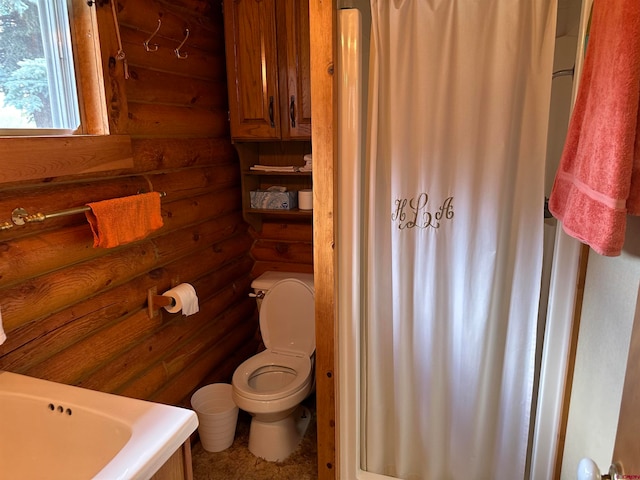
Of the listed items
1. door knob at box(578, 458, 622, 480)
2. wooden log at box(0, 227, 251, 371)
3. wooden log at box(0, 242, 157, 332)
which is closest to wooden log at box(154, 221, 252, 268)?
wooden log at box(0, 227, 251, 371)

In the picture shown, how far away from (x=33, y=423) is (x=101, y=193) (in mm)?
847

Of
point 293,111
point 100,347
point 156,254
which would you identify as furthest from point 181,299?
point 293,111

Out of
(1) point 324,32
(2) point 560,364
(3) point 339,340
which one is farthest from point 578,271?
(1) point 324,32

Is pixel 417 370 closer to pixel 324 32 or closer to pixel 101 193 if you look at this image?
pixel 324 32

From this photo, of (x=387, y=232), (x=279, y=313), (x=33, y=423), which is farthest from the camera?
(x=279, y=313)

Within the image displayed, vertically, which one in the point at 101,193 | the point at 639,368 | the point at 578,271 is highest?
the point at 101,193

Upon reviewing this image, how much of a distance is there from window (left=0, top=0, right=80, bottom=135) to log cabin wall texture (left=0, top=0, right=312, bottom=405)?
7.5 inches

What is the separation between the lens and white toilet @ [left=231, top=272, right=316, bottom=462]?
2160mm

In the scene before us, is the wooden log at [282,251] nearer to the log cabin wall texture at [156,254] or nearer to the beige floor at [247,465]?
the log cabin wall texture at [156,254]

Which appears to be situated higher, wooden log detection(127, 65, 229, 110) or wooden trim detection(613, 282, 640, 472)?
wooden log detection(127, 65, 229, 110)

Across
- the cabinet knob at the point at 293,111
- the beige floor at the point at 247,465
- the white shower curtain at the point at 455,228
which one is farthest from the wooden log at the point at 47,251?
the beige floor at the point at 247,465

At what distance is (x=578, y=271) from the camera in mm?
1434

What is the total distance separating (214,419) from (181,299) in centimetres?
69

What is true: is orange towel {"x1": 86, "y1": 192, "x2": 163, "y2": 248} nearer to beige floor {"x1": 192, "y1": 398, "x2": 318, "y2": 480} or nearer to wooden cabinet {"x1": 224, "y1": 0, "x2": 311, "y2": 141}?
wooden cabinet {"x1": 224, "y1": 0, "x2": 311, "y2": 141}
